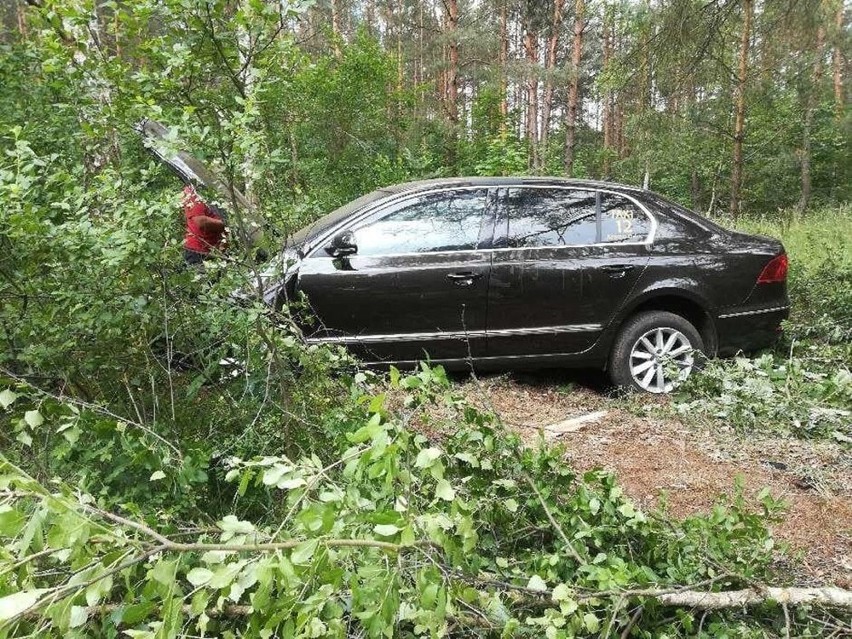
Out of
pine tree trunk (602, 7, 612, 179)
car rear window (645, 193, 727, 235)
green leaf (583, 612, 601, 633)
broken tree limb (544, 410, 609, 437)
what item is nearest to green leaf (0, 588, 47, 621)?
green leaf (583, 612, 601, 633)

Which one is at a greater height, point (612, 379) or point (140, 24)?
point (140, 24)

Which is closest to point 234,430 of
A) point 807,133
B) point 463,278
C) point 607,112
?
point 463,278

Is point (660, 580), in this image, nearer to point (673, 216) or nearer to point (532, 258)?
point (532, 258)

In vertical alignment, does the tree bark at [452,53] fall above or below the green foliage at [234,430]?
above

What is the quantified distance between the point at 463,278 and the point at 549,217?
90cm

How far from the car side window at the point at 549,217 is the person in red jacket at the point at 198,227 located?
7.11 feet

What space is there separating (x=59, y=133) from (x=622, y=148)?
27.2 meters

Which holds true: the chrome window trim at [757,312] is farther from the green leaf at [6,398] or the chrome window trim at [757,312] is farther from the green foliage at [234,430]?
the green leaf at [6,398]

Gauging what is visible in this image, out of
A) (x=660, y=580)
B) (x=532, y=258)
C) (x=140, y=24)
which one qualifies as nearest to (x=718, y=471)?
(x=660, y=580)

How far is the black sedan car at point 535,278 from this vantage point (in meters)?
4.35

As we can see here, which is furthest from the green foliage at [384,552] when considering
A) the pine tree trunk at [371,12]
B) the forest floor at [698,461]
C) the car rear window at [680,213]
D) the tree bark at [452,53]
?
the pine tree trunk at [371,12]

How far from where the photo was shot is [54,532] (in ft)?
3.05

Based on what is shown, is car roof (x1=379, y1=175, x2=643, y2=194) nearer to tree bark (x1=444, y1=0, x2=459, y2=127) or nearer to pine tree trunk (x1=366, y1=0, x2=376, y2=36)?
tree bark (x1=444, y1=0, x2=459, y2=127)

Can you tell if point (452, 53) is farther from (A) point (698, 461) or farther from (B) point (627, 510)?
(B) point (627, 510)
